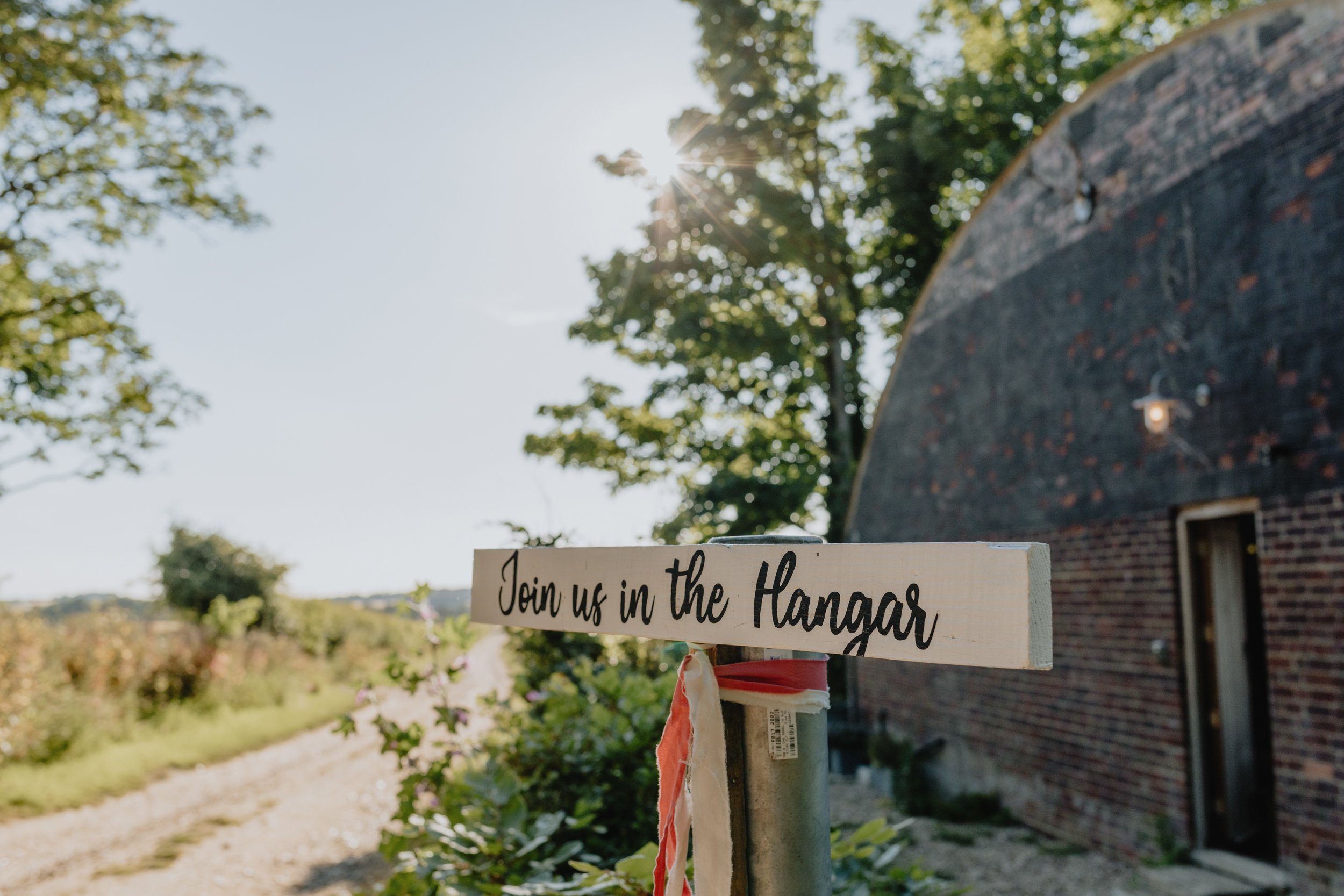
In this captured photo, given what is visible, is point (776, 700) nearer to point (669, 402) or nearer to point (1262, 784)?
point (1262, 784)

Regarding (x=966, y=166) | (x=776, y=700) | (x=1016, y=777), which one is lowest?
(x=1016, y=777)

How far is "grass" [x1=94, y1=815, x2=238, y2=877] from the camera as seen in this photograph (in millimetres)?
6141

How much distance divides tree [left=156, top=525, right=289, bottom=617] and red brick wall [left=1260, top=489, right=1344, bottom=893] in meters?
21.6

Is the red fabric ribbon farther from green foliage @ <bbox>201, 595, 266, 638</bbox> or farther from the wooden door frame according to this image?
green foliage @ <bbox>201, 595, 266, 638</bbox>

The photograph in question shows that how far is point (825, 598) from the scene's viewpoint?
1.17 metres

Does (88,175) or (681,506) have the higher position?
(88,175)

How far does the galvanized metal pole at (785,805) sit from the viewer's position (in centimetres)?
130

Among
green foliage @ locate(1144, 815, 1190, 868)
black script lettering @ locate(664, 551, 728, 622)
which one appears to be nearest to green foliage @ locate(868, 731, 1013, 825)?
green foliage @ locate(1144, 815, 1190, 868)

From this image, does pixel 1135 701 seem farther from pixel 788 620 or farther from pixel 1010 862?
pixel 788 620

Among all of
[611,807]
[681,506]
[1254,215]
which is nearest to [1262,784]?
[1254,215]

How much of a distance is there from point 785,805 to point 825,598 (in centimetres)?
37

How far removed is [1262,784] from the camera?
6.05 metres

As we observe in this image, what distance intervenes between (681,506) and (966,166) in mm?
7766

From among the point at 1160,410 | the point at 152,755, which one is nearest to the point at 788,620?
the point at 1160,410
